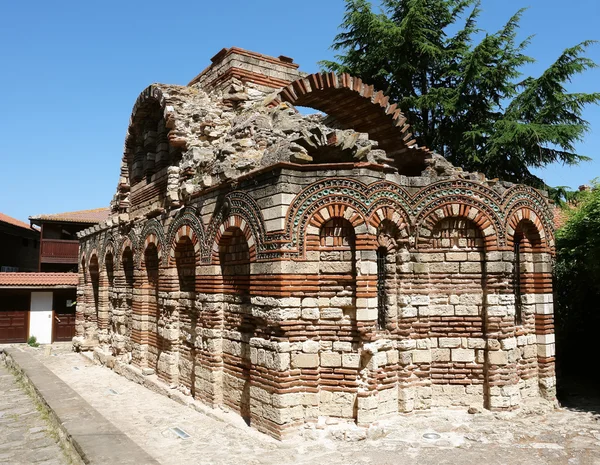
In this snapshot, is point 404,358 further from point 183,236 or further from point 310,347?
point 183,236

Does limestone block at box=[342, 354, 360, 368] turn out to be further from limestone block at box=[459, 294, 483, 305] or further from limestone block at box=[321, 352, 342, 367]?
limestone block at box=[459, 294, 483, 305]

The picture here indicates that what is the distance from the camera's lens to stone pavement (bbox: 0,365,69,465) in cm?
702

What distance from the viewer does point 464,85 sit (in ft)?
52.3

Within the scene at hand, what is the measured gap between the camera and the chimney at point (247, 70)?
423 inches

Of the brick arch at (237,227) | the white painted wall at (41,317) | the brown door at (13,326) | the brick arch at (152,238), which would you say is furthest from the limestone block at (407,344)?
the brown door at (13,326)

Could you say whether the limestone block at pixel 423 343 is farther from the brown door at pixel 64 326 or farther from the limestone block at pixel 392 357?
the brown door at pixel 64 326

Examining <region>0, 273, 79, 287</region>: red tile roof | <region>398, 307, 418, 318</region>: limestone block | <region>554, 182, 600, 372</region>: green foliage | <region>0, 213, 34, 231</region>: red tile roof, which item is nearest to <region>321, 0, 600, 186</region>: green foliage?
<region>554, 182, 600, 372</region>: green foliage

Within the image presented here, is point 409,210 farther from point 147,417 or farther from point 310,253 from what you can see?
point 147,417

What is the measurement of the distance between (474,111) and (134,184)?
11.2 metres

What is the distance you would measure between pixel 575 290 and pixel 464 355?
5082 mm

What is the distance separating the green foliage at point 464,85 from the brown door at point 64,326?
15124 mm

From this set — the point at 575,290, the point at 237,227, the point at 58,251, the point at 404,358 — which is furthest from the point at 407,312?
the point at 58,251

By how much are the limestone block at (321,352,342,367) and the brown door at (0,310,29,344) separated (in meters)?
18.0

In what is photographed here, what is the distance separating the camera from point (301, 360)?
6.95m
